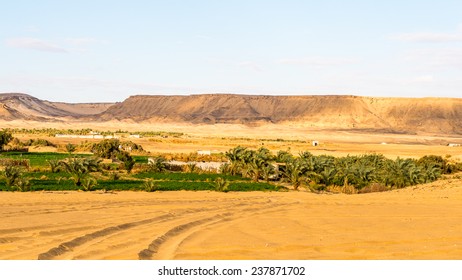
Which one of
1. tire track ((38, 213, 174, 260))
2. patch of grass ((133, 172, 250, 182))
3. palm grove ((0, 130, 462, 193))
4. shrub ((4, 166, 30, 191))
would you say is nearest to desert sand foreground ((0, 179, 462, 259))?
tire track ((38, 213, 174, 260))

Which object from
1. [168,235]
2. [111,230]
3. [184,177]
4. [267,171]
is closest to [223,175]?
[267,171]

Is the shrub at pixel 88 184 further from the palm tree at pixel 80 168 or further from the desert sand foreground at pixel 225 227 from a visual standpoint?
the desert sand foreground at pixel 225 227

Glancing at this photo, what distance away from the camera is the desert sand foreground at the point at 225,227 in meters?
11.0

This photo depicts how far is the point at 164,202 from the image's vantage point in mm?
20719

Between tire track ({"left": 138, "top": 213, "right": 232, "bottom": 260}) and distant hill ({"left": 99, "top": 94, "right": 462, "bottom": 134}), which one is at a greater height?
distant hill ({"left": 99, "top": 94, "right": 462, "bottom": 134})

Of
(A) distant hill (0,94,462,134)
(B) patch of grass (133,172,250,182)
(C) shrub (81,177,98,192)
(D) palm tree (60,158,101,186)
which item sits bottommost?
(B) patch of grass (133,172,250,182)

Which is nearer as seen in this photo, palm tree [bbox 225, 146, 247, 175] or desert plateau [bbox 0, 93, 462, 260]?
desert plateau [bbox 0, 93, 462, 260]

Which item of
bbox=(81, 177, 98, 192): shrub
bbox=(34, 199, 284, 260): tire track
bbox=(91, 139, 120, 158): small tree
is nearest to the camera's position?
bbox=(34, 199, 284, 260): tire track

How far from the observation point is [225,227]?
1444 centimetres

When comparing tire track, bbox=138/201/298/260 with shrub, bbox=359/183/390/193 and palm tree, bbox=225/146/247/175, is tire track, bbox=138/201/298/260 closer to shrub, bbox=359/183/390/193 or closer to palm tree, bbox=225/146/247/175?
shrub, bbox=359/183/390/193

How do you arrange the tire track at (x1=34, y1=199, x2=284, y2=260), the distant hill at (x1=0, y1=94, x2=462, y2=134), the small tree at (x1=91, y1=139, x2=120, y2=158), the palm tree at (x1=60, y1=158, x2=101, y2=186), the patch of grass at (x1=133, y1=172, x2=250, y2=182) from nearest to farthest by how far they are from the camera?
the tire track at (x1=34, y1=199, x2=284, y2=260) → the palm tree at (x1=60, y1=158, x2=101, y2=186) → the patch of grass at (x1=133, y1=172, x2=250, y2=182) → the small tree at (x1=91, y1=139, x2=120, y2=158) → the distant hill at (x1=0, y1=94, x2=462, y2=134)

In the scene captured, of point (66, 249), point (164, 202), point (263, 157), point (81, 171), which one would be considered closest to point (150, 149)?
point (263, 157)

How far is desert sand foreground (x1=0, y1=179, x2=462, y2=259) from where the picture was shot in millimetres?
11039
